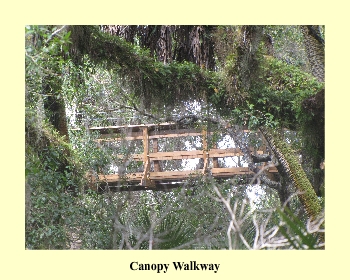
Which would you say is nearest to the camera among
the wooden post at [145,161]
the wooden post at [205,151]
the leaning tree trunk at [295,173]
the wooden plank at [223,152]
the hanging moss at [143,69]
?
the hanging moss at [143,69]

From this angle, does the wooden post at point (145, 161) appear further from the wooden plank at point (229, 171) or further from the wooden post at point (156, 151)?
the wooden plank at point (229, 171)

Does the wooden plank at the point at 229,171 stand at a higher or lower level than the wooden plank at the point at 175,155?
lower

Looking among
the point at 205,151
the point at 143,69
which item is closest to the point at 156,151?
the point at 205,151

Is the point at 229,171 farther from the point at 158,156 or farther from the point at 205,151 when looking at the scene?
the point at 158,156

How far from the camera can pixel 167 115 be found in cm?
725

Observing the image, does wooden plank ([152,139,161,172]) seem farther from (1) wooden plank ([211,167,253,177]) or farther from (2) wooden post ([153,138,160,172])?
(1) wooden plank ([211,167,253,177])

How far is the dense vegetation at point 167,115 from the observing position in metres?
5.65

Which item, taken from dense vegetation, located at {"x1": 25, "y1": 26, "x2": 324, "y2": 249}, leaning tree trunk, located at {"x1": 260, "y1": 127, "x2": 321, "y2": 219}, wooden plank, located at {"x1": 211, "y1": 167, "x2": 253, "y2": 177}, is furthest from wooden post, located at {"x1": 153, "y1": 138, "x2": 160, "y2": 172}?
leaning tree trunk, located at {"x1": 260, "y1": 127, "x2": 321, "y2": 219}

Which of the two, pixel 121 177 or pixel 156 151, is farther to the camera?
pixel 156 151

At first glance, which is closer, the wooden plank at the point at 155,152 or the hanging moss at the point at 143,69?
the hanging moss at the point at 143,69

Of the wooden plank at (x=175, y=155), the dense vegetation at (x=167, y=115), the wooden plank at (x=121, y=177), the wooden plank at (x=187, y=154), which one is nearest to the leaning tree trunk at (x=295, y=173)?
the dense vegetation at (x=167, y=115)

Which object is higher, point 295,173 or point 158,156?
point 158,156

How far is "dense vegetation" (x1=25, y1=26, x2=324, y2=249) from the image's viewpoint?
565 centimetres

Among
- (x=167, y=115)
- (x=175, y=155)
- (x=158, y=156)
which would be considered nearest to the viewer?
(x=167, y=115)
